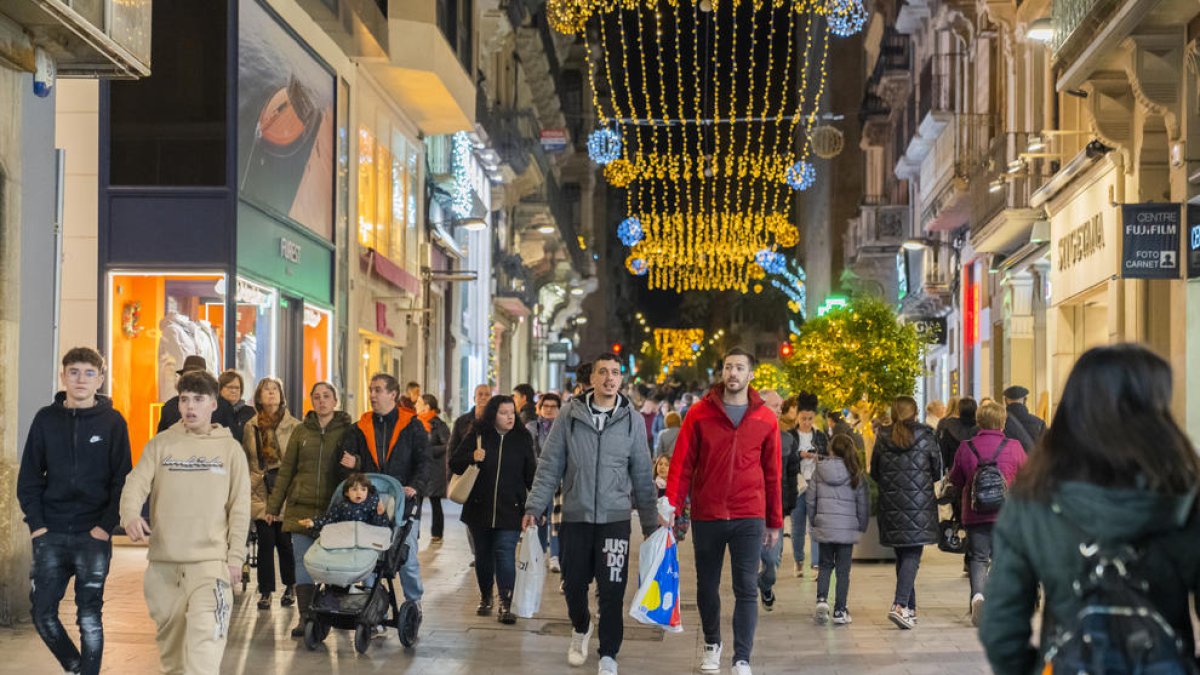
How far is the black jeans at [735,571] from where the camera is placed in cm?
968

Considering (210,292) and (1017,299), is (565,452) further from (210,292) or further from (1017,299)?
(1017,299)

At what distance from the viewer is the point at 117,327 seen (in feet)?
56.3

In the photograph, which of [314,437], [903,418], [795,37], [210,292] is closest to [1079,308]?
[903,418]

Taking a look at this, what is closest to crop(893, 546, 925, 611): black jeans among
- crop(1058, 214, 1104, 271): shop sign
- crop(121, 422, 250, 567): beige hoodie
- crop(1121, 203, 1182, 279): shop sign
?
crop(1121, 203, 1182, 279): shop sign

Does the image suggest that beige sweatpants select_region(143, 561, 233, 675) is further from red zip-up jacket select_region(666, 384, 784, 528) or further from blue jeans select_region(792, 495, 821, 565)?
blue jeans select_region(792, 495, 821, 565)

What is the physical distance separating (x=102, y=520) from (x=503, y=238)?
38.7 meters

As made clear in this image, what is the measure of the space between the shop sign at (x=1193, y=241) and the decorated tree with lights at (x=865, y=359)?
44.0 ft

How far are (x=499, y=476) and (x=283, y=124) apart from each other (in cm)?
848

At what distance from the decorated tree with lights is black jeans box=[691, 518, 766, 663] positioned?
62.8ft

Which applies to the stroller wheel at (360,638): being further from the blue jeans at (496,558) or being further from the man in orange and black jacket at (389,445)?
the blue jeans at (496,558)

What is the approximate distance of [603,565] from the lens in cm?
986

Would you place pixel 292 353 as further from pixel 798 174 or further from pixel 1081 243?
pixel 798 174

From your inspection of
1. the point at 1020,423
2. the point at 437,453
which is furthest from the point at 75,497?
the point at 437,453

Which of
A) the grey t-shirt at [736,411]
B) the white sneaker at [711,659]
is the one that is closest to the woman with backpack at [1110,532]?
the grey t-shirt at [736,411]
